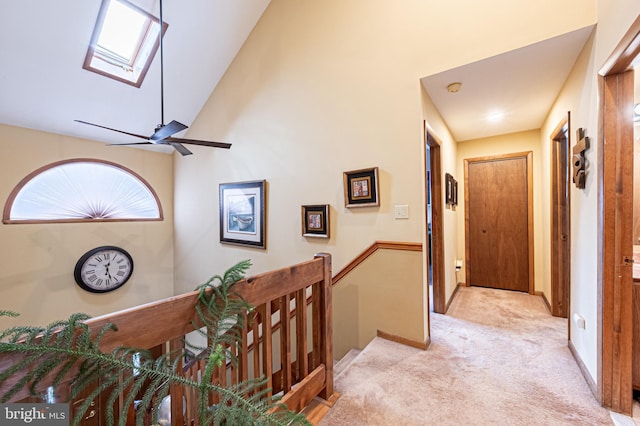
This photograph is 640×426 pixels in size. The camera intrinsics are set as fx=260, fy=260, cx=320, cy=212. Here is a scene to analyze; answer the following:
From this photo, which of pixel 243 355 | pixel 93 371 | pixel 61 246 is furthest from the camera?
pixel 61 246

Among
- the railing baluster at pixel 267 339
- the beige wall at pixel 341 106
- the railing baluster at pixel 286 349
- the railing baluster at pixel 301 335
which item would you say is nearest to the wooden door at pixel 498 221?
the beige wall at pixel 341 106

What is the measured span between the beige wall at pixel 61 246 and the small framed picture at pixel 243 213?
145 cm

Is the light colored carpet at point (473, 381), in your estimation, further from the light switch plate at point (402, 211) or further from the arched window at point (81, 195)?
the arched window at point (81, 195)

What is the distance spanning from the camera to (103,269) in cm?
374

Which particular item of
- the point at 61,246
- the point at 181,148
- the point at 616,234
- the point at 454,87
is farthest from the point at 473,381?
the point at 61,246

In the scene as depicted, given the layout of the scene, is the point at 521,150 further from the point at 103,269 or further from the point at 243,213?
the point at 103,269

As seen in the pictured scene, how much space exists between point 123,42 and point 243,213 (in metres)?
2.41

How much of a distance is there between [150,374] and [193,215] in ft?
12.5

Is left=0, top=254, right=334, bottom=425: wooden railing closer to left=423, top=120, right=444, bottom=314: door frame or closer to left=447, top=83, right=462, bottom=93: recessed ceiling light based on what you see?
left=423, top=120, right=444, bottom=314: door frame

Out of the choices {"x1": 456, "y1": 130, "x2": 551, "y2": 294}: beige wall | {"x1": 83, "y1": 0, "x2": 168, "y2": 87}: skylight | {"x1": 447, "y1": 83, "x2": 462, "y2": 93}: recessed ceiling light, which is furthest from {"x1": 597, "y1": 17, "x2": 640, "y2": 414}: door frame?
{"x1": 83, "y1": 0, "x2": 168, "y2": 87}: skylight

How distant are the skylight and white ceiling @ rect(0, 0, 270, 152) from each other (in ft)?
0.22

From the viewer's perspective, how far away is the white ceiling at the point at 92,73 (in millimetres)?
2455

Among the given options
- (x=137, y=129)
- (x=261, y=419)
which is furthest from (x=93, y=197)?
(x=261, y=419)

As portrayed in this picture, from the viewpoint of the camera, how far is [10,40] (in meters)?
2.41
